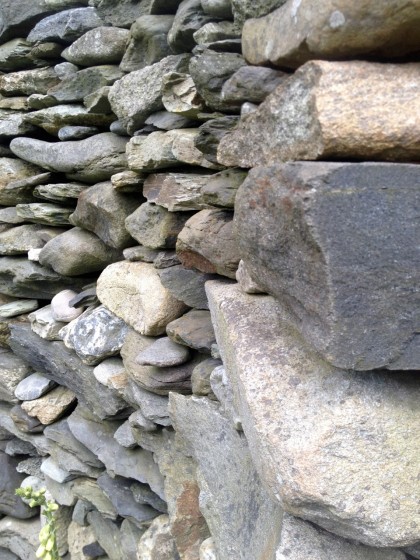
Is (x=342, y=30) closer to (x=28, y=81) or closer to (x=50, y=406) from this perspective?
(x=28, y=81)

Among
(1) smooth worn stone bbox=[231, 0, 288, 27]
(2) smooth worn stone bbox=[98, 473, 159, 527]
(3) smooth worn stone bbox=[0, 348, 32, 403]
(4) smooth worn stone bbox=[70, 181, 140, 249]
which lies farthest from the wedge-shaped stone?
(3) smooth worn stone bbox=[0, 348, 32, 403]

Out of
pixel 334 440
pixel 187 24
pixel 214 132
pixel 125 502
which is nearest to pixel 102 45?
pixel 187 24

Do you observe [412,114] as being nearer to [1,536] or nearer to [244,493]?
[244,493]

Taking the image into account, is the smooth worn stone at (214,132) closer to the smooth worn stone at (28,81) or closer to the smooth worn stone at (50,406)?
the smooth worn stone at (28,81)

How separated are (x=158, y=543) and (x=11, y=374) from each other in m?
1.21

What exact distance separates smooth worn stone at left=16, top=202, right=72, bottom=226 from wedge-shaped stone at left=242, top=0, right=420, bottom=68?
1537mm

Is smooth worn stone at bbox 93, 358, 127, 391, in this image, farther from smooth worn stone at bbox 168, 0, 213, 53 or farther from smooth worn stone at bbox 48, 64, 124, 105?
smooth worn stone at bbox 168, 0, 213, 53

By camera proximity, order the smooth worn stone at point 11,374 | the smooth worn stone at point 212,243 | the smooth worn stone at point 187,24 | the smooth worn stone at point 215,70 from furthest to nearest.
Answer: the smooth worn stone at point 11,374
the smooth worn stone at point 187,24
the smooth worn stone at point 212,243
the smooth worn stone at point 215,70

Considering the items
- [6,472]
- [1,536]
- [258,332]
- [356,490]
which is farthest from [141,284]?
[1,536]

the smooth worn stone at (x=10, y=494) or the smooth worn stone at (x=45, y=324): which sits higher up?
the smooth worn stone at (x=45, y=324)

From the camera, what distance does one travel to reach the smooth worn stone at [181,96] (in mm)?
1618

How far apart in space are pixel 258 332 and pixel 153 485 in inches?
46.2

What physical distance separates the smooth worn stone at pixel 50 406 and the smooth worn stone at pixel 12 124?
1278 mm

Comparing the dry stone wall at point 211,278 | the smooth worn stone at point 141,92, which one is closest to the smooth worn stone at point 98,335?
the dry stone wall at point 211,278
